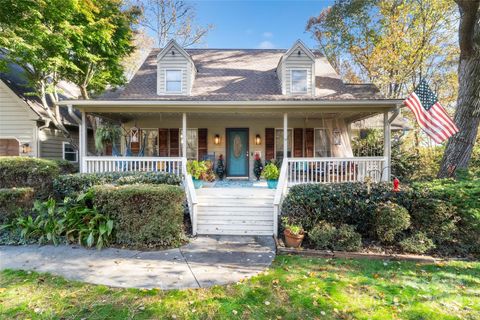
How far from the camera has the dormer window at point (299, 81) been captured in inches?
374

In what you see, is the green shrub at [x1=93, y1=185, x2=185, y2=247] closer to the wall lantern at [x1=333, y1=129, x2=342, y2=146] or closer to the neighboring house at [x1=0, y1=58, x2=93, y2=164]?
the wall lantern at [x1=333, y1=129, x2=342, y2=146]

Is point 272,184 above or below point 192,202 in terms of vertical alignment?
above

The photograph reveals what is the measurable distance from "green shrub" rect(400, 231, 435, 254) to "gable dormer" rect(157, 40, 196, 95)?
8.34 m

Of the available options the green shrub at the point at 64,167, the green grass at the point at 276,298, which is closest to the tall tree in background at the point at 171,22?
the green shrub at the point at 64,167

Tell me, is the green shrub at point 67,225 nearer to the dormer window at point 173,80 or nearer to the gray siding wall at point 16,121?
the dormer window at point 173,80

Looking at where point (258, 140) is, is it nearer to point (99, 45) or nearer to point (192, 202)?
point (192, 202)

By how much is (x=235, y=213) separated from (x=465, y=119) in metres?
6.44

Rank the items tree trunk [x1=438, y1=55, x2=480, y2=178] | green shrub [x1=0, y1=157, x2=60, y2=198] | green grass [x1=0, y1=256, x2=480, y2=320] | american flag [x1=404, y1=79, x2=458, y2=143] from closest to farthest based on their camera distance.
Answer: green grass [x1=0, y1=256, x2=480, y2=320] → american flag [x1=404, y1=79, x2=458, y2=143] → tree trunk [x1=438, y1=55, x2=480, y2=178] → green shrub [x1=0, y1=157, x2=60, y2=198]

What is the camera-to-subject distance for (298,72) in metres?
9.52

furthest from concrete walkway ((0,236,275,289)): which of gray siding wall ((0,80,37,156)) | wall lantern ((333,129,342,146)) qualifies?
gray siding wall ((0,80,37,156))

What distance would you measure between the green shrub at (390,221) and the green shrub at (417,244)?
0.22m

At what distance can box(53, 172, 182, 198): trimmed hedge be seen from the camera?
6.68 metres

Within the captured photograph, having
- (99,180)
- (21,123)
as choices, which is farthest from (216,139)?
(21,123)

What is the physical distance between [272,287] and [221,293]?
76cm
